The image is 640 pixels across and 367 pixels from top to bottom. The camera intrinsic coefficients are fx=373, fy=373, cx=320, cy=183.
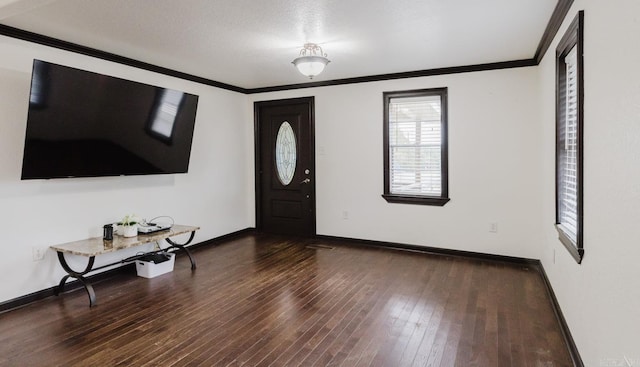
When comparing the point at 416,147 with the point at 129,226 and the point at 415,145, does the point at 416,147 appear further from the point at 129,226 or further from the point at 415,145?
the point at 129,226

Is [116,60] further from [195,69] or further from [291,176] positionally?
[291,176]

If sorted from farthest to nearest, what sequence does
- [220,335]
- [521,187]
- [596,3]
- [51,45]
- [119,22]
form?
[521,187] → [51,45] → [119,22] → [220,335] → [596,3]

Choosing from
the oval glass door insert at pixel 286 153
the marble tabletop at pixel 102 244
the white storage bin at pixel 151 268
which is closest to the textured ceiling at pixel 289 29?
the oval glass door insert at pixel 286 153

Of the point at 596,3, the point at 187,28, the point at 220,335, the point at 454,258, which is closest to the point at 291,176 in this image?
the point at 454,258

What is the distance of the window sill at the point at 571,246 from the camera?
7.48 feet

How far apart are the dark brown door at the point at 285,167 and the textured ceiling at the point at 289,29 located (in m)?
1.37

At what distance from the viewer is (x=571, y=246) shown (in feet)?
8.29

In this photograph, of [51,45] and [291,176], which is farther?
[291,176]

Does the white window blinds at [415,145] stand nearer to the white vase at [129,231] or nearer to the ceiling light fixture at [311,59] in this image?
the ceiling light fixture at [311,59]

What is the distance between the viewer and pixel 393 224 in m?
5.22

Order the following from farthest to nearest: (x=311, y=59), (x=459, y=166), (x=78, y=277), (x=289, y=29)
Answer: (x=459, y=166) < (x=311, y=59) < (x=78, y=277) < (x=289, y=29)

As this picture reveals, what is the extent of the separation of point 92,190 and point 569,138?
4510 millimetres

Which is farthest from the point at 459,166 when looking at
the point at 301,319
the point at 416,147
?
the point at 301,319

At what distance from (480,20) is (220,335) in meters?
3.27
